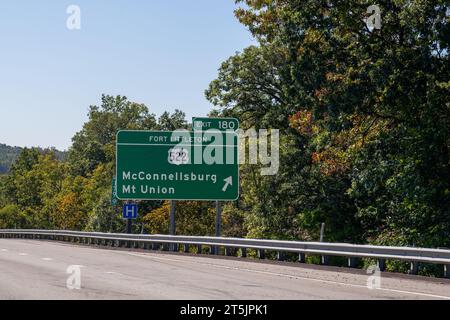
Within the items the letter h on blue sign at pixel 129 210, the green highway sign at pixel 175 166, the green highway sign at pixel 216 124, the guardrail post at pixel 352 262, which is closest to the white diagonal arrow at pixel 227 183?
the green highway sign at pixel 175 166

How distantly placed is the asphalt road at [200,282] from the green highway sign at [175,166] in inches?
396

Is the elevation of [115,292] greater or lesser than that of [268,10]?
lesser

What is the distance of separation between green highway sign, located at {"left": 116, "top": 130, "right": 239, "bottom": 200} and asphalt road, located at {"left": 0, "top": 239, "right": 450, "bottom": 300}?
1005 centimetres

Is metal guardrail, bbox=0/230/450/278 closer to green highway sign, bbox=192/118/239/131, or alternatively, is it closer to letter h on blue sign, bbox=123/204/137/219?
letter h on blue sign, bbox=123/204/137/219

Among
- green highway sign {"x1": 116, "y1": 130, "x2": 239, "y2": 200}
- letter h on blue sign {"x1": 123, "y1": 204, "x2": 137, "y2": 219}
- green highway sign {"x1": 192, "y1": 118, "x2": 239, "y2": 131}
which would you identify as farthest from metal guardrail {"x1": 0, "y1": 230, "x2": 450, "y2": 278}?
green highway sign {"x1": 192, "y1": 118, "x2": 239, "y2": 131}

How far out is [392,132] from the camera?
100ft

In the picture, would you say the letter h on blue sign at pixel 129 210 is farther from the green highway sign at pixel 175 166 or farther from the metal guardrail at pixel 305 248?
the green highway sign at pixel 175 166

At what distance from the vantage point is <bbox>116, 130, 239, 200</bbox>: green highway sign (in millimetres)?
34062

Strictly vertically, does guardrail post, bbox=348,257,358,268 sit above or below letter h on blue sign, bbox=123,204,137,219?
Result: below
